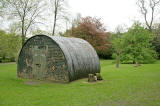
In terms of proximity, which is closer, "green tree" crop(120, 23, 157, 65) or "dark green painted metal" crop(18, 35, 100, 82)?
"dark green painted metal" crop(18, 35, 100, 82)

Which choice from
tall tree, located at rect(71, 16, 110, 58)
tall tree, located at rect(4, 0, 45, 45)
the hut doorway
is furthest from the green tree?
the hut doorway

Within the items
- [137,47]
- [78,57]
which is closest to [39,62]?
[78,57]

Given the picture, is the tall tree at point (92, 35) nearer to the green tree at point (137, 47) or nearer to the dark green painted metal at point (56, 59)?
the green tree at point (137, 47)

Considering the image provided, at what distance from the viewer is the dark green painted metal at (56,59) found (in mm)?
10242

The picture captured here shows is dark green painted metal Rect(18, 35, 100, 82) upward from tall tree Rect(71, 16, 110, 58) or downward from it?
downward

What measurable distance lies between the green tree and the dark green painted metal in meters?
15.6

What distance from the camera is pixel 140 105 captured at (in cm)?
580

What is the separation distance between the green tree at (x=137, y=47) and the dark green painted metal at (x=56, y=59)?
15579 millimetres

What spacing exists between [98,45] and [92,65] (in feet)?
74.7

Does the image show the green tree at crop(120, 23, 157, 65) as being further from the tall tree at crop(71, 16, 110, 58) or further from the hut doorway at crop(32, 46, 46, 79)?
the hut doorway at crop(32, 46, 46, 79)

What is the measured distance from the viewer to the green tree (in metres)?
26.6

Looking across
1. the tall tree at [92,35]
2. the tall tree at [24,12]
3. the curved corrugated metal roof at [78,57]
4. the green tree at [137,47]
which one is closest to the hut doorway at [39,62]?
the curved corrugated metal roof at [78,57]

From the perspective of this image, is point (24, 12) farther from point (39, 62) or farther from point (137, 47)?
point (137, 47)

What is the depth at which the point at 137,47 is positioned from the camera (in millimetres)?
27000
